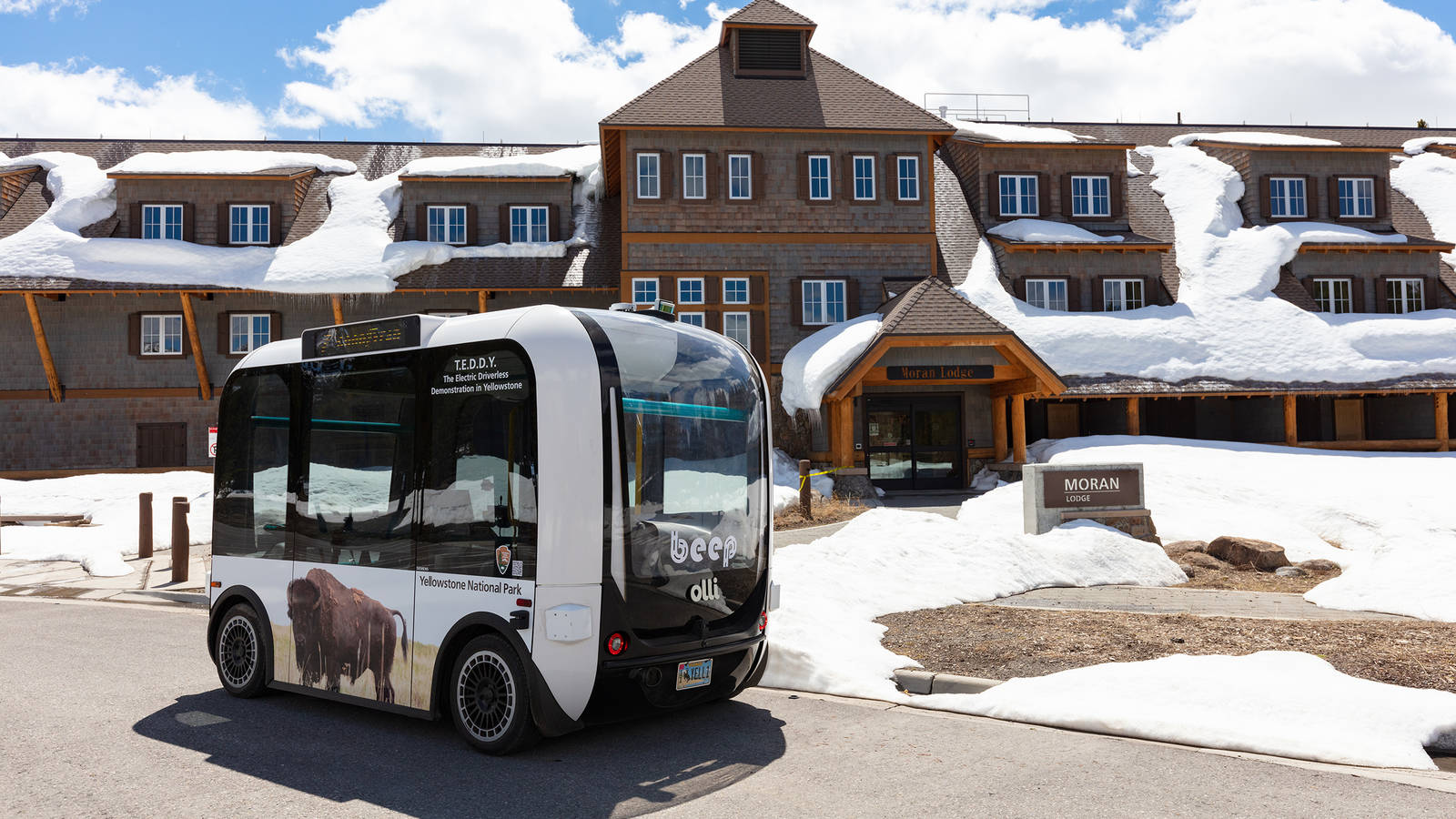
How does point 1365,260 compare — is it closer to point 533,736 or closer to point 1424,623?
point 1424,623

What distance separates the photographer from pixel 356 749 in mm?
6211

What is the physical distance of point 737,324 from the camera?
87.2 feet

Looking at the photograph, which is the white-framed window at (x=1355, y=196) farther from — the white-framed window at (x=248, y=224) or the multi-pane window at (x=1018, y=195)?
the white-framed window at (x=248, y=224)

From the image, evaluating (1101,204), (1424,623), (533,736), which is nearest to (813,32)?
(1101,204)

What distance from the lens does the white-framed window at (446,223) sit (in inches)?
1140

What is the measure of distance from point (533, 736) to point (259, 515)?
3078 millimetres

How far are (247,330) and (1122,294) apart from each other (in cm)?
2454

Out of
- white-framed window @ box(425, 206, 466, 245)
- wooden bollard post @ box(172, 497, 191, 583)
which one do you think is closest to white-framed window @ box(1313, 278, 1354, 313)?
white-framed window @ box(425, 206, 466, 245)

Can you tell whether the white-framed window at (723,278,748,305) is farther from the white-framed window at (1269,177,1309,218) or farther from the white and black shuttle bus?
the white and black shuttle bus

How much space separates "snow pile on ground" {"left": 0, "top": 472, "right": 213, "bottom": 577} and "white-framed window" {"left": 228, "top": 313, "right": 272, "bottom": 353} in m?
4.35

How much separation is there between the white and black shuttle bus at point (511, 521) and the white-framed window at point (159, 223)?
24.7m

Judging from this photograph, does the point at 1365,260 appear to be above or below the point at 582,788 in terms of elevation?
above

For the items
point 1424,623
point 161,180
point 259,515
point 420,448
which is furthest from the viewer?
point 161,180

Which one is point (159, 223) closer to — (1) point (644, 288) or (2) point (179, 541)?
(1) point (644, 288)
